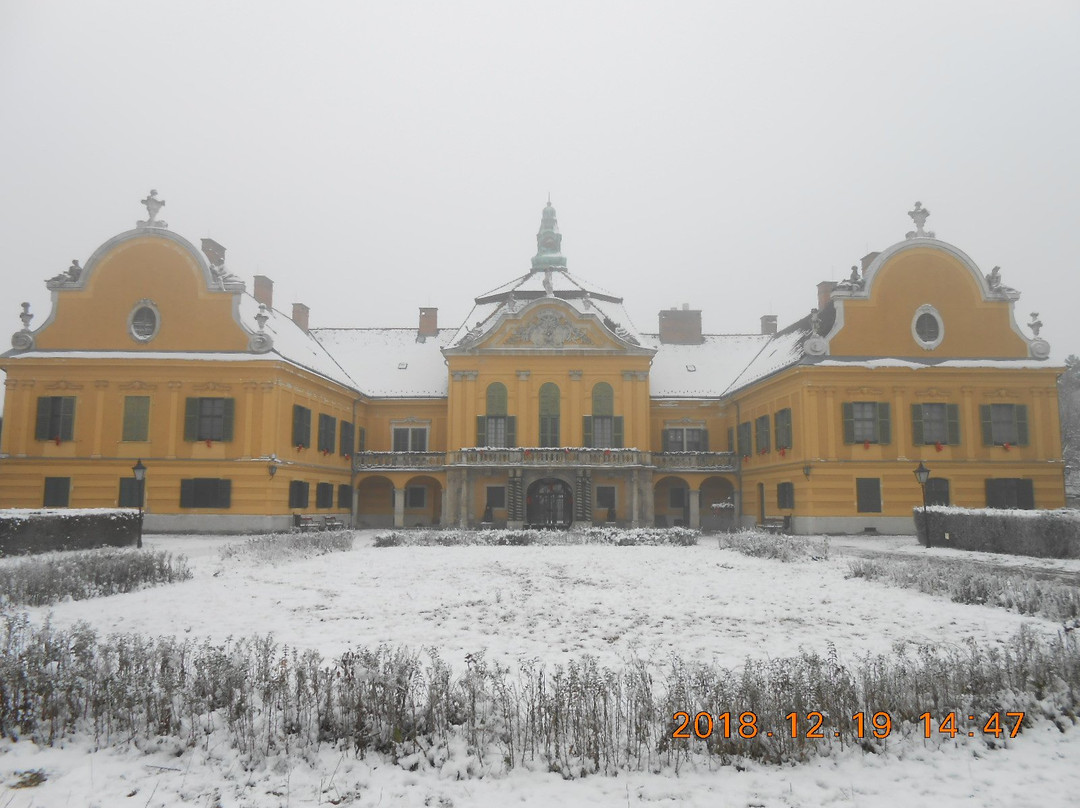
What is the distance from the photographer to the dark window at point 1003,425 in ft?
106

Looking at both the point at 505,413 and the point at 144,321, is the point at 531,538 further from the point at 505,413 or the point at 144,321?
the point at 144,321

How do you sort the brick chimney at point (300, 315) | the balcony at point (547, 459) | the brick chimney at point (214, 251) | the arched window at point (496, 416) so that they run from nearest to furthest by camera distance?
the balcony at point (547, 459) < the brick chimney at point (214, 251) < the arched window at point (496, 416) < the brick chimney at point (300, 315)

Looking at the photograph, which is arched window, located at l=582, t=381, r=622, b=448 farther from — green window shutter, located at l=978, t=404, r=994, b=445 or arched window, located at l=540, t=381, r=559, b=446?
green window shutter, located at l=978, t=404, r=994, b=445

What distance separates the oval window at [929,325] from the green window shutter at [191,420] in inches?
1166

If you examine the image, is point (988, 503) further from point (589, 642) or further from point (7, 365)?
point (7, 365)

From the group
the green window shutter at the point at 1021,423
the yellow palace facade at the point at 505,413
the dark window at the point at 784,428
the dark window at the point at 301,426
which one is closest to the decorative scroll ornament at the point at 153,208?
the yellow palace facade at the point at 505,413

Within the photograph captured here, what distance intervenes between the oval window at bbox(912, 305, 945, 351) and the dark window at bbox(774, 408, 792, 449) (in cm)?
637

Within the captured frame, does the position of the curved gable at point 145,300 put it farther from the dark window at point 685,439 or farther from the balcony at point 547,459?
the dark window at point 685,439

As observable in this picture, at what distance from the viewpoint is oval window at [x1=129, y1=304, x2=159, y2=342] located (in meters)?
32.8

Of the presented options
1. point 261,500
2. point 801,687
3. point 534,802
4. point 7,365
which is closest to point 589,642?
point 801,687

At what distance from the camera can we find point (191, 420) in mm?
31734

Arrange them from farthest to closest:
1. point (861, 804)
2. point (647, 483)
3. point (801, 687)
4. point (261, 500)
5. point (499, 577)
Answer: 1. point (647, 483)
2. point (261, 500)
3. point (499, 577)
4. point (801, 687)
5. point (861, 804)

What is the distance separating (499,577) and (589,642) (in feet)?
20.9

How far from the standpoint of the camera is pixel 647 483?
37.2 m
